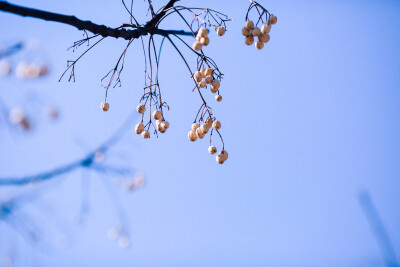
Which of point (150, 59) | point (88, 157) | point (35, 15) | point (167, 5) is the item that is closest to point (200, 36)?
point (167, 5)

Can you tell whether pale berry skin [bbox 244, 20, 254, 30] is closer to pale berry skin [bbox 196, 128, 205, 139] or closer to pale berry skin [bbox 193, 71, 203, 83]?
pale berry skin [bbox 193, 71, 203, 83]

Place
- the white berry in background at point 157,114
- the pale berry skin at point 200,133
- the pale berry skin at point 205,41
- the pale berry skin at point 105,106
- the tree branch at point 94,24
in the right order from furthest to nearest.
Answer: the pale berry skin at point 105,106 < the white berry in background at point 157,114 < the pale berry skin at point 200,133 < the pale berry skin at point 205,41 < the tree branch at point 94,24

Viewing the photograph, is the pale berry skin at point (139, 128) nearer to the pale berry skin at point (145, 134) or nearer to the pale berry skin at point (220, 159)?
the pale berry skin at point (145, 134)

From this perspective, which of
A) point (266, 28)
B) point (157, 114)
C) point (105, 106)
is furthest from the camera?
point (105, 106)

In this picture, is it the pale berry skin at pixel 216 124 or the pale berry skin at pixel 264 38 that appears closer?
the pale berry skin at pixel 264 38

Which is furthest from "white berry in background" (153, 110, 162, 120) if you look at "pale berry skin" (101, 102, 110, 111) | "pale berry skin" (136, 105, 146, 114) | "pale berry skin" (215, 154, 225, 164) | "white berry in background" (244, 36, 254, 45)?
"white berry in background" (244, 36, 254, 45)

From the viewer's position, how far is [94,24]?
5.85 feet

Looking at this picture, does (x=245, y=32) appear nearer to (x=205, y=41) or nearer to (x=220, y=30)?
(x=220, y=30)

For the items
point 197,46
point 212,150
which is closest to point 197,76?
point 197,46

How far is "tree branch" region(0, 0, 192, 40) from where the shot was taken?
144 centimetres

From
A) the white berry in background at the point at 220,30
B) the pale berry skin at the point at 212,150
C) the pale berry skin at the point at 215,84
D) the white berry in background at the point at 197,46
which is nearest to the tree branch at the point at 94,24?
the white berry in background at the point at 197,46

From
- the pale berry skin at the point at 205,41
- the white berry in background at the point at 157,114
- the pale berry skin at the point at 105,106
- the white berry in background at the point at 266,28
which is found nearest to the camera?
the pale berry skin at the point at 205,41

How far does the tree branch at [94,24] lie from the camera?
4.73 ft

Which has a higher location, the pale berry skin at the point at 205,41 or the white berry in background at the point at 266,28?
the white berry in background at the point at 266,28
